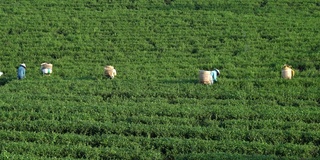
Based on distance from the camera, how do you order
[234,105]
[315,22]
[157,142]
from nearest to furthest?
1. [157,142]
2. [234,105]
3. [315,22]

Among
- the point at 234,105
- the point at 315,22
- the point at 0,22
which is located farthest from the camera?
the point at 0,22

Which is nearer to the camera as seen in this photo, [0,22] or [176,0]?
[0,22]

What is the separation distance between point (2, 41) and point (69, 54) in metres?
4.98

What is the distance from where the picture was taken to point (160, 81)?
18.5m

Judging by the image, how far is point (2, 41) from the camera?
2548 centimetres

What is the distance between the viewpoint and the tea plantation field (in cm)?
1248

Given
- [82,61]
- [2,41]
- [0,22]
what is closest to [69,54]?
[82,61]

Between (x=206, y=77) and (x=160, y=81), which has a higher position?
(x=206, y=77)

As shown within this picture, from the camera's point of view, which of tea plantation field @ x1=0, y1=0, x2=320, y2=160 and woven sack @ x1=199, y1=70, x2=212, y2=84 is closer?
tea plantation field @ x1=0, y1=0, x2=320, y2=160

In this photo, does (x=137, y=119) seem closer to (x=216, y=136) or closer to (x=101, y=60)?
(x=216, y=136)

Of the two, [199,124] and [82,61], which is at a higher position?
[82,61]

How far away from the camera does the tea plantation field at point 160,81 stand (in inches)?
492

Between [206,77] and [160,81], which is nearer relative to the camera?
[206,77]

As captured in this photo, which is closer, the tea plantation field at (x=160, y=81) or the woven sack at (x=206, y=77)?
the tea plantation field at (x=160, y=81)
